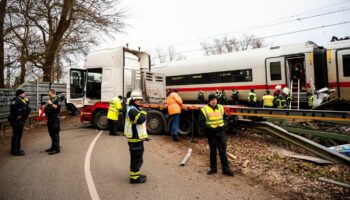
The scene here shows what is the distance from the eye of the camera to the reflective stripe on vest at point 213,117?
4895 mm

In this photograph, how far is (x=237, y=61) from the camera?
43.3 ft

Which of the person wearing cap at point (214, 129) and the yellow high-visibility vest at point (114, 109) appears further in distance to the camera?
the yellow high-visibility vest at point (114, 109)

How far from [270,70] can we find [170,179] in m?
9.46

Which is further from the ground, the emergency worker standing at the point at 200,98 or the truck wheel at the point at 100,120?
the emergency worker standing at the point at 200,98

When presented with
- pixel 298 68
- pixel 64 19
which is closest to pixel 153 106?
pixel 298 68

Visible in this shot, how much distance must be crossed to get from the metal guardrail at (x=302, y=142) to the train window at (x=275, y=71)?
16.6 feet

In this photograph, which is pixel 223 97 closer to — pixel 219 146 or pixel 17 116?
pixel 219 146

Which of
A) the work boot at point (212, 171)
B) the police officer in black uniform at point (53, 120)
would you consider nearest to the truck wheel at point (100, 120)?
the police officer in black uniform at point (53, 120)

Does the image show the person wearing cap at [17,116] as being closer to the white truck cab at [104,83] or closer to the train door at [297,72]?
the white truck cab at [104,83]

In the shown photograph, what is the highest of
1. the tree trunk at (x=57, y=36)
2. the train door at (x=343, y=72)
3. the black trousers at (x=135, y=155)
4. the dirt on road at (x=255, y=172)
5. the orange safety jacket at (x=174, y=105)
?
the tree trunk at (x=57, y=36)

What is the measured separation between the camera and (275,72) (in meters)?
12.0

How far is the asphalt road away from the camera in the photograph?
155 inches

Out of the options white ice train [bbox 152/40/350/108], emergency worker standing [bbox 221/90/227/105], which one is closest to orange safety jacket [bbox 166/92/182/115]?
emergency worker standing [bbox 221/90/227/105]

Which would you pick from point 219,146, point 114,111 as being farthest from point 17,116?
→ point 219,146
